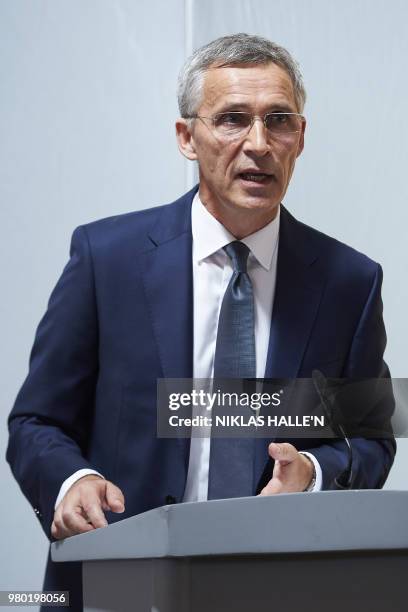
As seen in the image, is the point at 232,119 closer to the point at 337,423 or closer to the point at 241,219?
the point at 241,219

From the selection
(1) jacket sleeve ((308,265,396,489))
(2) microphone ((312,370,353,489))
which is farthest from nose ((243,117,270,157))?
(2) microphone ((312,370,353,489))

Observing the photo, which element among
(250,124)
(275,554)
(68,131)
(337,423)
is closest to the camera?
(275,554)

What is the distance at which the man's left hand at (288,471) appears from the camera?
111 centimetres

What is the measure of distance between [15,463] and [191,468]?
26cm

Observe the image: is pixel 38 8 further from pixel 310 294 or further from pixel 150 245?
pixel 310 294

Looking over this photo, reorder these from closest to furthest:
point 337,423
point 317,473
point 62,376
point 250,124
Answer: point 317,473, point 337,423, point 62,376, point 250,124

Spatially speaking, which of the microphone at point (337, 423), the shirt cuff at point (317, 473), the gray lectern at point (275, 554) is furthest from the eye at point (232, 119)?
the gray lectern at point (275, 554)

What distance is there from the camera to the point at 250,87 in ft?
5.47

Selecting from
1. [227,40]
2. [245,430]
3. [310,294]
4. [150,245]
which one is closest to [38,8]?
[227,40]

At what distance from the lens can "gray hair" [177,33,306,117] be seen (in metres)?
1.68

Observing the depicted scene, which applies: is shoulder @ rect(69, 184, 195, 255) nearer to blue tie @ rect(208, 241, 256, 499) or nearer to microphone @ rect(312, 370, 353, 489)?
blue tie @ rect(208, 241, 256, 499)

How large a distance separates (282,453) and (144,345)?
20.3 inches

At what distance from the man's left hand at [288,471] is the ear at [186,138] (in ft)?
2.33

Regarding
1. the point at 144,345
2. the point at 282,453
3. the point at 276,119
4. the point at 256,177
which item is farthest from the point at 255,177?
the point at 282,453
